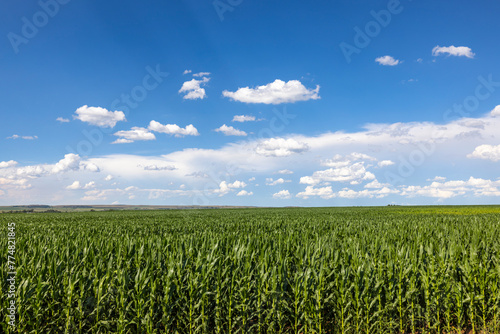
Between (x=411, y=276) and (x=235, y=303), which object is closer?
(x=235, y=303)

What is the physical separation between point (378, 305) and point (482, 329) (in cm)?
276

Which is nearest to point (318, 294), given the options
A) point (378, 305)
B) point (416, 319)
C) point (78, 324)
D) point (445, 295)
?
point (378, 305)

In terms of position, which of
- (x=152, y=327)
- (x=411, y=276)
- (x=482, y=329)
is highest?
(x=411, y=276)

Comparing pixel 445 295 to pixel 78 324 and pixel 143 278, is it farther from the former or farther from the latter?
pixel 78 324

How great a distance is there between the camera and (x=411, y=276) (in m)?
6.71

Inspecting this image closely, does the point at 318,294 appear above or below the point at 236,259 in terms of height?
below

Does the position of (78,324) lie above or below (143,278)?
below

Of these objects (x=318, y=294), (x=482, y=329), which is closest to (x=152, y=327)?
(x=318, y=294)

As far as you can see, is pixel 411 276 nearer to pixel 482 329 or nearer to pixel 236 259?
pixel 482 329

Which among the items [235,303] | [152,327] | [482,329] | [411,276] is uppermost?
[411,276]

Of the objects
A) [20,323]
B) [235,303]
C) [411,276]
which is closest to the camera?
[20,323]

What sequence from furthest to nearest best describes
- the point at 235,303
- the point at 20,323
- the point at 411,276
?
1. the point at 411,276
2. the point at 235,303
3. the point at 20,323

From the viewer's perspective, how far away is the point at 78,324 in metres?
6.06

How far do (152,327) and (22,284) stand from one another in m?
2.88
